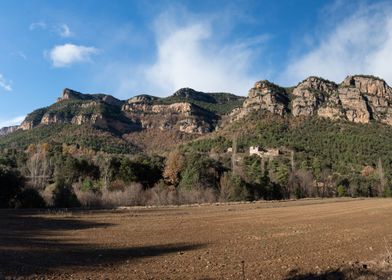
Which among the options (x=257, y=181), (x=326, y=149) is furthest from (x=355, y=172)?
(x=257, y=181)

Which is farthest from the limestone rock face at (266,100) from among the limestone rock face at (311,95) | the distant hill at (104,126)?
the distant hill at (104,126)

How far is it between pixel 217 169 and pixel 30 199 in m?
40.4

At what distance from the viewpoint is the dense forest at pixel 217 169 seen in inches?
2308

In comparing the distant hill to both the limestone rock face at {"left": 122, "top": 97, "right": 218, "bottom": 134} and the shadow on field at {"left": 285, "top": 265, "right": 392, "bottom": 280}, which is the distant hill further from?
the shadow on field at {"left": 285, "top": 265, "right": 392, "bottom": 280}

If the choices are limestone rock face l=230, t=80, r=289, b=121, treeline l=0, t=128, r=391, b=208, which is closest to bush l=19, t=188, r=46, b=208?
treeline l=0, t=128, r=391, b=208

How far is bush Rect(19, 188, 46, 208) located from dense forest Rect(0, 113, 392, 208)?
0.11 m

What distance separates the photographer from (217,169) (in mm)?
79875

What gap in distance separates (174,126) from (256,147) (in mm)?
78805

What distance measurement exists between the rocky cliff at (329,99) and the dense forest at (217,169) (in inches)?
Result: 236

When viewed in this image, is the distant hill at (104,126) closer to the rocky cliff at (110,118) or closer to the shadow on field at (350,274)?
the rocky cliff at (110,118)

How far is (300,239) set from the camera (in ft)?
69.1

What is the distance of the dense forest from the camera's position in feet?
192

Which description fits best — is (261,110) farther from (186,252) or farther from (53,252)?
(53,252)

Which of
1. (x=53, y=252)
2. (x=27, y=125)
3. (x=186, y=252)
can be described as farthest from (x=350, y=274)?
(x=27, y=125)
